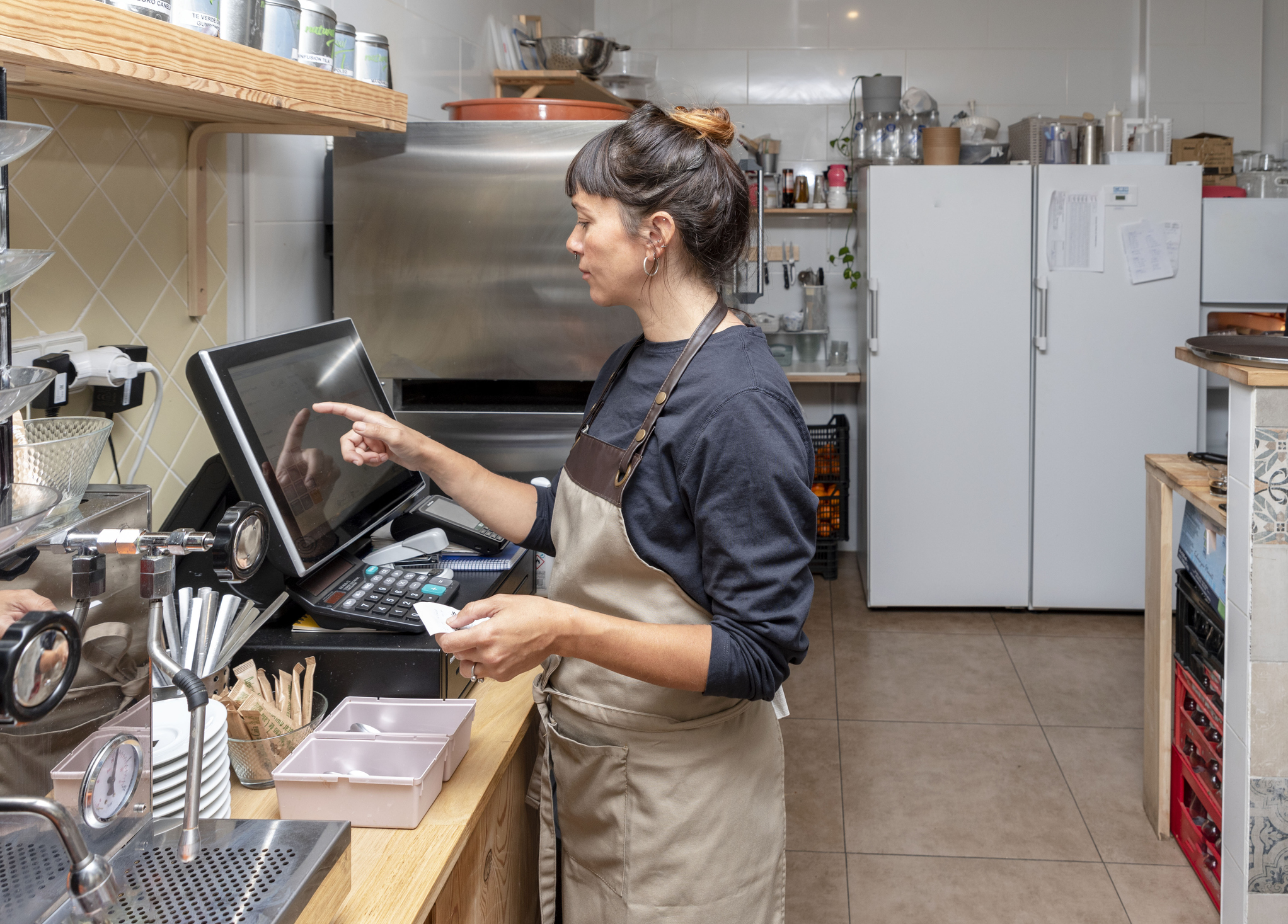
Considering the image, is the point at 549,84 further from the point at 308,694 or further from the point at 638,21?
the point at 308,694

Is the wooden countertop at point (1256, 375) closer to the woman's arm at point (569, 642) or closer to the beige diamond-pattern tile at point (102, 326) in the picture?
the woman's arm at point (569, 642)

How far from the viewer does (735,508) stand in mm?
1198

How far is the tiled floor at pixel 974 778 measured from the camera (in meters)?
2.44

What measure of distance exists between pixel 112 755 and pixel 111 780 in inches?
0.9

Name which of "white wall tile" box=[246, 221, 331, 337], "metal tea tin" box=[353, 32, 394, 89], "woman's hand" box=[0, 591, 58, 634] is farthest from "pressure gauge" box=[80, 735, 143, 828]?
"white wall tile" box=[246, 221, 331, 337]

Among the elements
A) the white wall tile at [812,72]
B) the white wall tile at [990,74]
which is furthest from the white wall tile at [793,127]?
the white wall tile at [990,74]

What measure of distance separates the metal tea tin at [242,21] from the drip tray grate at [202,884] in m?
0.91

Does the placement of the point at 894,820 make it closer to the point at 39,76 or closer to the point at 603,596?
the point at 603,596

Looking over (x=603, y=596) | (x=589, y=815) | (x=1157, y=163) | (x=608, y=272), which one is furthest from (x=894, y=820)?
(x=1157, y=163)

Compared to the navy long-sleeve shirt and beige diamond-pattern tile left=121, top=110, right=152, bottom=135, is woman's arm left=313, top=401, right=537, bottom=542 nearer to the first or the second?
the navy long-sleeve shirt

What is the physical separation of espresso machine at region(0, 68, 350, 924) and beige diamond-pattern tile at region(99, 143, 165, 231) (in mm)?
698

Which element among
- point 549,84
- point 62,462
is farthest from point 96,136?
point 549,84

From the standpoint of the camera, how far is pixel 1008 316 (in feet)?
13.5

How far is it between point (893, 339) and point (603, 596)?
3.06m
